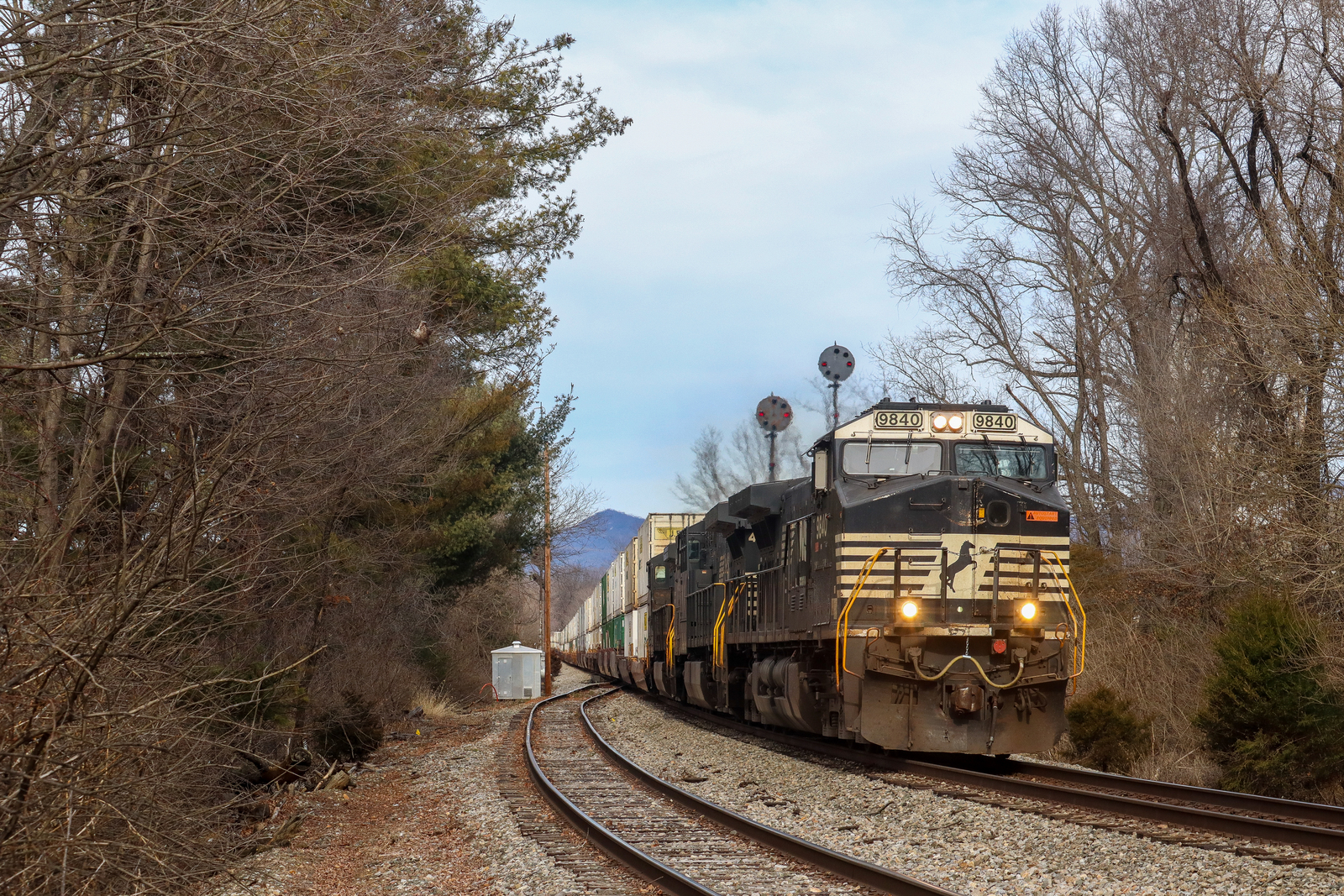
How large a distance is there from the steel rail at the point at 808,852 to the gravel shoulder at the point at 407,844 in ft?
5.09

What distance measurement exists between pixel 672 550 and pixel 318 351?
17.4 m

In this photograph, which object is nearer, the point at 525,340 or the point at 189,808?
the point at 189,808

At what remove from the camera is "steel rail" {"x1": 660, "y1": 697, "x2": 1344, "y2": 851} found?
26.8 ft

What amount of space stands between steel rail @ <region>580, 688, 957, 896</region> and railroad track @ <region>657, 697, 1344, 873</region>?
228 cm

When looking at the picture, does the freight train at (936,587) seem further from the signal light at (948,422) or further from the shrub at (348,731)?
the shrub at (348,731)

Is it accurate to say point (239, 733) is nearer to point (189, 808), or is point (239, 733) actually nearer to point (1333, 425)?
point (189, 808)

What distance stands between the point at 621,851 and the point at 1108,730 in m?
7.87

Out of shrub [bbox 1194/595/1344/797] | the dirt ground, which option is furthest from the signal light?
the dirt ground

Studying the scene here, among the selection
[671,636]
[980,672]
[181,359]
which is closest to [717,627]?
[671,636]

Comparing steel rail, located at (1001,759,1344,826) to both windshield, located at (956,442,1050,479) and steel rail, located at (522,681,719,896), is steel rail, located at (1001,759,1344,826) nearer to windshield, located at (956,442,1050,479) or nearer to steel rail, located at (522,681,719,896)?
windshield, located at (956,442,1050,479)

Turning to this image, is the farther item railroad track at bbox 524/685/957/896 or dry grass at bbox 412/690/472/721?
dry grass at bbox 412/690/472/721

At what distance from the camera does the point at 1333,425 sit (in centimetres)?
1392

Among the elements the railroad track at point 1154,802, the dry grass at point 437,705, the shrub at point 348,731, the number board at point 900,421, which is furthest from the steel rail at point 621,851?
the dry grass at point 437,705

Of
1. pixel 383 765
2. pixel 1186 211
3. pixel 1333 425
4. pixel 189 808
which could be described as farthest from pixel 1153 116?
pixel 189 808
